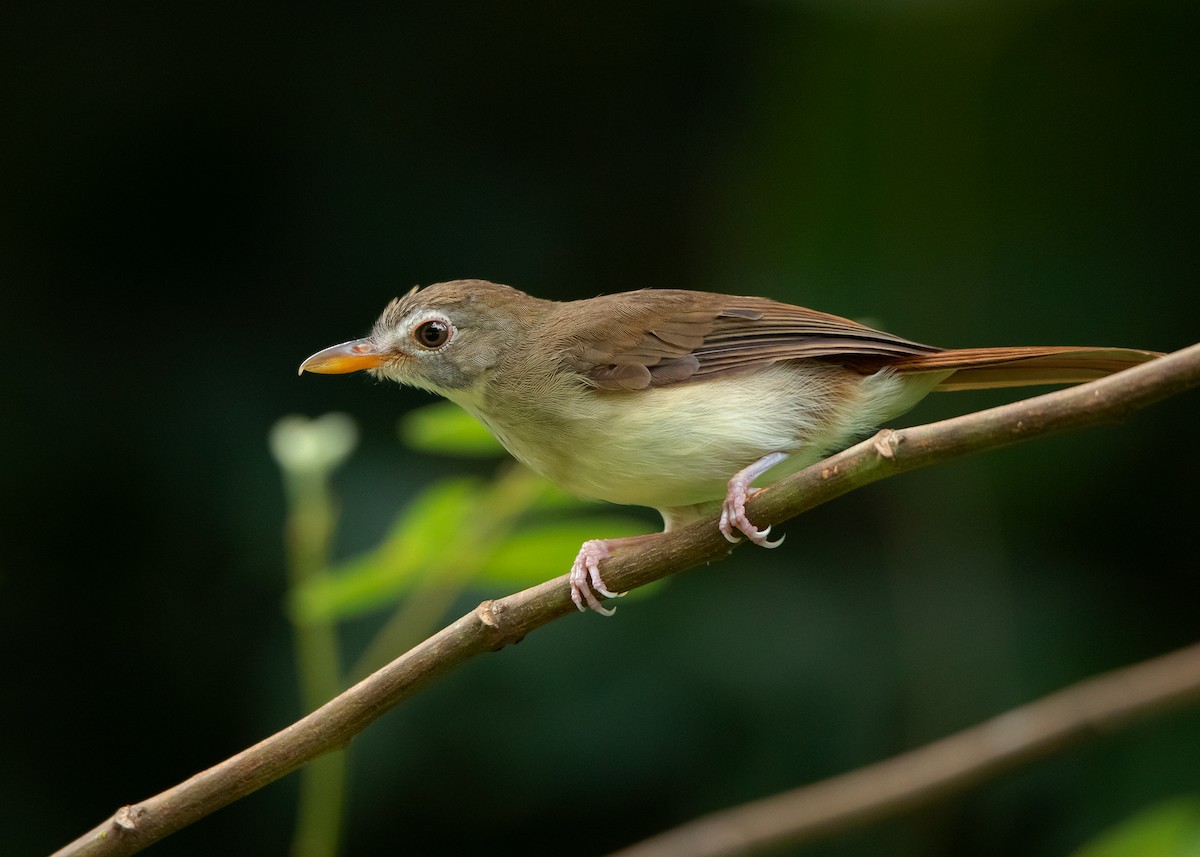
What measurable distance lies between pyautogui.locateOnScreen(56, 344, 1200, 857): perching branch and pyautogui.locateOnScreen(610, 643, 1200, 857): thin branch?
1283 millimetres

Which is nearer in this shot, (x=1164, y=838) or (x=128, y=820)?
(x=128, y=820)

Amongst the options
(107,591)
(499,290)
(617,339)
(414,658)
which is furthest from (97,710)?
(414,658)

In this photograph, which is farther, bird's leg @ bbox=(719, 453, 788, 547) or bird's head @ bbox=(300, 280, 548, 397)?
bird's head @ bbox=(300, 280, 548, 397)

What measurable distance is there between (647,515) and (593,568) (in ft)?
6.58

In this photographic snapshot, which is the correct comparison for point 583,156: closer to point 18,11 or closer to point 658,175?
point 658,175

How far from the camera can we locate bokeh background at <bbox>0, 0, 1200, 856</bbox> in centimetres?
453

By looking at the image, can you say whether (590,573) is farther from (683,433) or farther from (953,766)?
(953,766)

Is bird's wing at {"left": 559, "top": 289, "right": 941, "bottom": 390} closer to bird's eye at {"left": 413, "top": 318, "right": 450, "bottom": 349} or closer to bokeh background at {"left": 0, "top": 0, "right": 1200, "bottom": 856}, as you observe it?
bird's eye at {"left": 413, "top": 318, "right": 450, "bottom": 349}

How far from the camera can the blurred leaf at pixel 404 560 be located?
2.88 metres

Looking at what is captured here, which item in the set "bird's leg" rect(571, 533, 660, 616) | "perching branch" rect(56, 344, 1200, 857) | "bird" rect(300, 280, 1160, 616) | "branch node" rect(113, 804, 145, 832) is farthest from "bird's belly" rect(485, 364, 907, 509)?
"branch node" rect(113, 804, 145, 832)

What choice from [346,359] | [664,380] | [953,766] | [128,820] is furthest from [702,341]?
[128,820]

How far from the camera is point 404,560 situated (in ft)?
9.46

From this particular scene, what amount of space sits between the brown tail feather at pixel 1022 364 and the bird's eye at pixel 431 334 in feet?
4.28

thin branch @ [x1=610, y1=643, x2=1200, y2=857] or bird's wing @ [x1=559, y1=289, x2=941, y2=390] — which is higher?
bird's wing @ [x1=559, y1=289, x2=941, y2=390]
